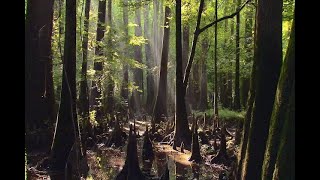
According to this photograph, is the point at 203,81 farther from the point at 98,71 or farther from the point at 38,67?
the point at 38,67

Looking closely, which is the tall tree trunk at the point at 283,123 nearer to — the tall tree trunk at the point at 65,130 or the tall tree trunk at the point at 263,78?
the tall tree trunk at the point at 263,78

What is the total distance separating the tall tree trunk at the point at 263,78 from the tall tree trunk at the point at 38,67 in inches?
268

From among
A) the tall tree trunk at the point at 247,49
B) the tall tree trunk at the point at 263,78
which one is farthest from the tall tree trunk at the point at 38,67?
the tall tree trunk at the point at 247,49

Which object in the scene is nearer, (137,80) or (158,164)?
(158,164)

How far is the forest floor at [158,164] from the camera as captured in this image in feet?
32.1

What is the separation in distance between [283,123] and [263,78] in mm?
1769

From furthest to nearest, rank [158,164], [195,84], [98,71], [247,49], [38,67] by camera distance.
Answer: [195,84], [247,49], [98,71], [38,67], [158,164]

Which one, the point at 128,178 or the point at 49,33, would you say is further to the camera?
the point at 49,33

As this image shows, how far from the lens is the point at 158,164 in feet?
37.8

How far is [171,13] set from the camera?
23.2 metres

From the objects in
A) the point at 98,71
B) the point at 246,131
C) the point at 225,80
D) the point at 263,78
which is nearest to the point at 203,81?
the point at 225,80
